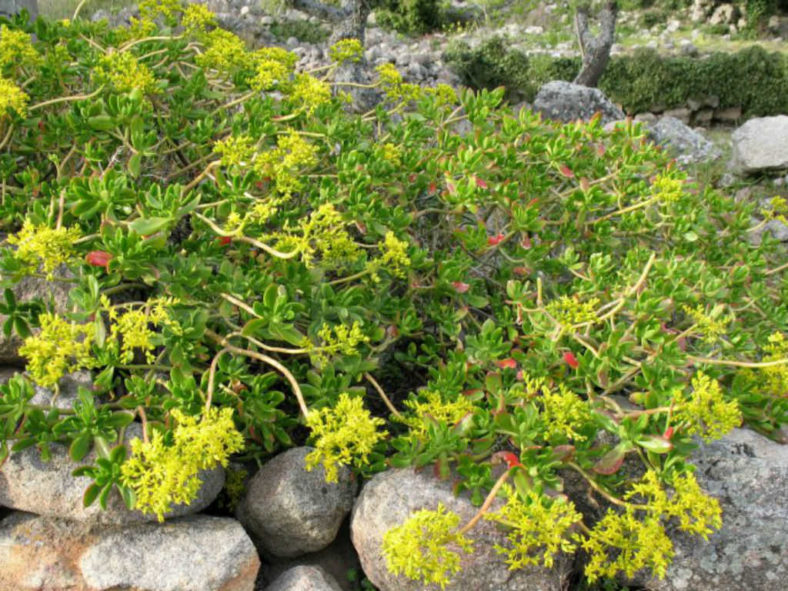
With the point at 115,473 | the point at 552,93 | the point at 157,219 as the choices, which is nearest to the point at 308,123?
the point at 157,219

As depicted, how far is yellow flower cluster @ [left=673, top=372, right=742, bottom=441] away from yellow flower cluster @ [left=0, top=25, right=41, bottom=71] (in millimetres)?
2345

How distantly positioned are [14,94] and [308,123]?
3.18ft

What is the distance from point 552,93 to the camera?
26.2 ft

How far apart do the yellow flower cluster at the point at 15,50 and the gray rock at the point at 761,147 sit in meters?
6.54

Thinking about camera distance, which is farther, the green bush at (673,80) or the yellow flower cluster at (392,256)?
the green bush at (673,80)

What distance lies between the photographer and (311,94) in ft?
8.94

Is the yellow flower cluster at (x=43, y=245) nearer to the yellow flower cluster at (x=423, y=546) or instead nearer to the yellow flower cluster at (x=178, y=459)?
the yellow flower cluster at (x=178, y=459)

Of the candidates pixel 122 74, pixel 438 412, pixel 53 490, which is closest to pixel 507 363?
pixel 438 412

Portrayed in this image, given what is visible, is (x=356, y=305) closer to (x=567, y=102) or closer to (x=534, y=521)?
(x=534, y=521)

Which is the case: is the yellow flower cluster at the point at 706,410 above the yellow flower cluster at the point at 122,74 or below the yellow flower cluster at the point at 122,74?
Result: below

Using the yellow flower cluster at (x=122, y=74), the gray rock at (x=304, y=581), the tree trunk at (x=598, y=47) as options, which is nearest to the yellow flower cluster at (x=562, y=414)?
the gray rock at (x=304, y=581)

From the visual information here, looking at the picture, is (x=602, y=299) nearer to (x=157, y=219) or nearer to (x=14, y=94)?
(x=157, y=219)

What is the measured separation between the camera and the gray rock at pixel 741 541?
215cm

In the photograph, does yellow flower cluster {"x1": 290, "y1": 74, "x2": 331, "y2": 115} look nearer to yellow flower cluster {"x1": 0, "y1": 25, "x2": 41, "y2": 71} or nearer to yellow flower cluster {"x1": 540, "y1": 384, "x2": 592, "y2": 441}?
yellow flower cluster {"x1": 0, "y1": 25, "x2": 41, "y2": 71}
